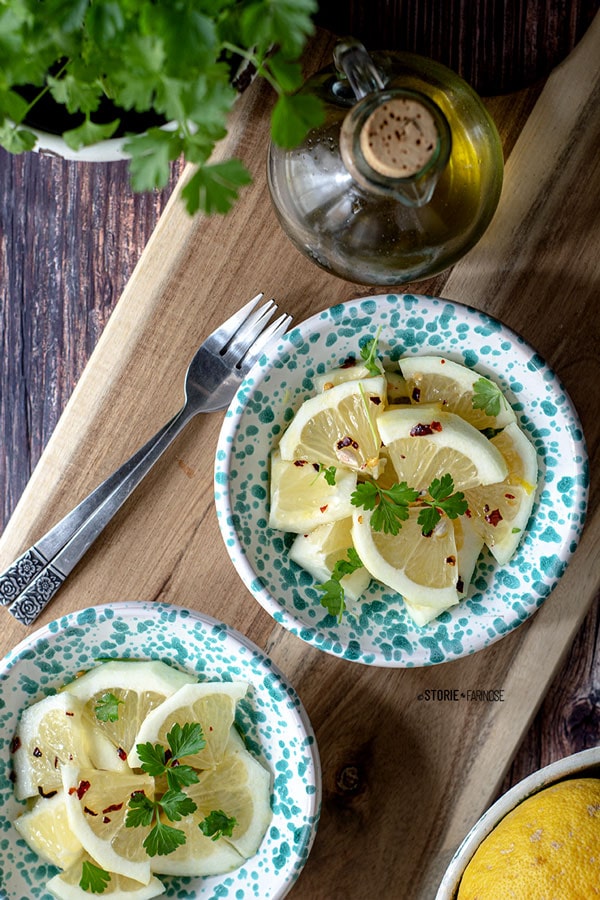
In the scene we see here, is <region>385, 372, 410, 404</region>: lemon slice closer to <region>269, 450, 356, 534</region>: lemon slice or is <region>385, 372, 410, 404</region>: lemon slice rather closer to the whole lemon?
<region>269, 450, 356, 534</region>: lemon slice

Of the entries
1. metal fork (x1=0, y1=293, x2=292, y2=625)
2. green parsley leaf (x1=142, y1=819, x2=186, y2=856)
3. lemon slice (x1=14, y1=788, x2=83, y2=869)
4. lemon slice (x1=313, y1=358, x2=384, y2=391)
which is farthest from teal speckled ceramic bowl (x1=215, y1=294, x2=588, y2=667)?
lemon slice (x1=14, y1=788, x2=83, y2=869)

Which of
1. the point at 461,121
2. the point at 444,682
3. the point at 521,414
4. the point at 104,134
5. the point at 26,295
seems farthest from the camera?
the point at 26,295

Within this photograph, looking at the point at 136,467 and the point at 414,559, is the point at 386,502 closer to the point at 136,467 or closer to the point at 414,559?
the point at 414,559

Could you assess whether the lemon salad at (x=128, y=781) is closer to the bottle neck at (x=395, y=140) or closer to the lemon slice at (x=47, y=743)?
the lemon slice at (x=47, y=743)

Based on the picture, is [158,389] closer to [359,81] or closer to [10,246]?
[10,246]

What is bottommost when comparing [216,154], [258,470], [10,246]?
[258,470]

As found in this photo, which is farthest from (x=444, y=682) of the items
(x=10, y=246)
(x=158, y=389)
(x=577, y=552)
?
(x=10, y=246)

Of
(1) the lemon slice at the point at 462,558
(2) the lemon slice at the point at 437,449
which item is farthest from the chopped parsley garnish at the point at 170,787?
(2) the lemon slice at the point at 437,449
